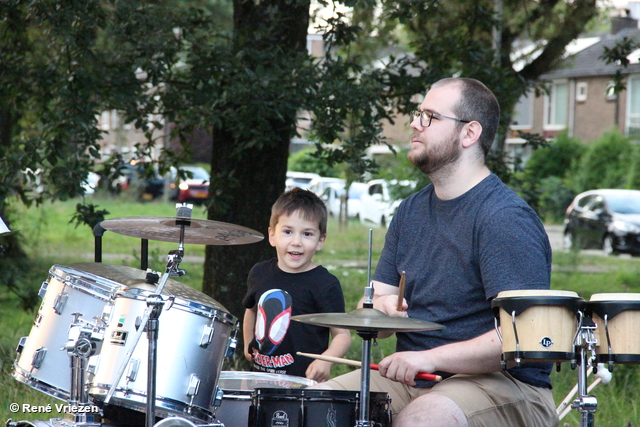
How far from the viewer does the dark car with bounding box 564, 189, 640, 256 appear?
51.6 feet

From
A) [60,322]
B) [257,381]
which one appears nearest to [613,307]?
[257,381]

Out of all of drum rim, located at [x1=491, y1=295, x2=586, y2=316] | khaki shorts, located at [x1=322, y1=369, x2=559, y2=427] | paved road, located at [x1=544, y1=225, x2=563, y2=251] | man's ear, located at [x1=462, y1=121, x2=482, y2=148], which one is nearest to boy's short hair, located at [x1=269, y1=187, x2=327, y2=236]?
man's ear, located at [x1=462, y1=121, x2=482, y2=148]

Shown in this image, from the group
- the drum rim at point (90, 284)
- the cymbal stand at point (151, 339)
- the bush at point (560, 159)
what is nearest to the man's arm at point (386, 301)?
the cymbal stand at point (151, 339)

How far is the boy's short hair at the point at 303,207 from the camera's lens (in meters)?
4.17

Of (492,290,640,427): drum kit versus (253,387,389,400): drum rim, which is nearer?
(492,290,640,427): drum kit

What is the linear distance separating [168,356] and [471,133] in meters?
1.58

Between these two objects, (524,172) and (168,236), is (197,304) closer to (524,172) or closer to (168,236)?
(168,236)

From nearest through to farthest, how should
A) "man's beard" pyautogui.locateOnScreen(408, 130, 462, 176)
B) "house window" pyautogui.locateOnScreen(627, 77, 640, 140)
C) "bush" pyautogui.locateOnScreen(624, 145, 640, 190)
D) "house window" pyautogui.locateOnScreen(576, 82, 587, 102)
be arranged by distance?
"man's beard" pyautogui.locateOnScreen(408, 130, 462, 176) < "bush" pyautogui.locateOnScreen(624, 145, 640, 190) < "house window" pyautogui.locateOnScreen(627, 77, 640, 140) < "house window" pyautogui.locateOnScreen(576, 82, 587, 102)

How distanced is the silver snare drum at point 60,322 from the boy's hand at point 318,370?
3.34 feet

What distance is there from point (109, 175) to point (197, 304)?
108 inches

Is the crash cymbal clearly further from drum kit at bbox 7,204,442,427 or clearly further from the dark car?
the dark car

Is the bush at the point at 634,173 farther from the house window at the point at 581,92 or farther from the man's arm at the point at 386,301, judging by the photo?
the man's arm at the point at 386,301

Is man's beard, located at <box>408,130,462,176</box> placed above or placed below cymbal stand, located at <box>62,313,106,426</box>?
above

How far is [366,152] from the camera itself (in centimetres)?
577
